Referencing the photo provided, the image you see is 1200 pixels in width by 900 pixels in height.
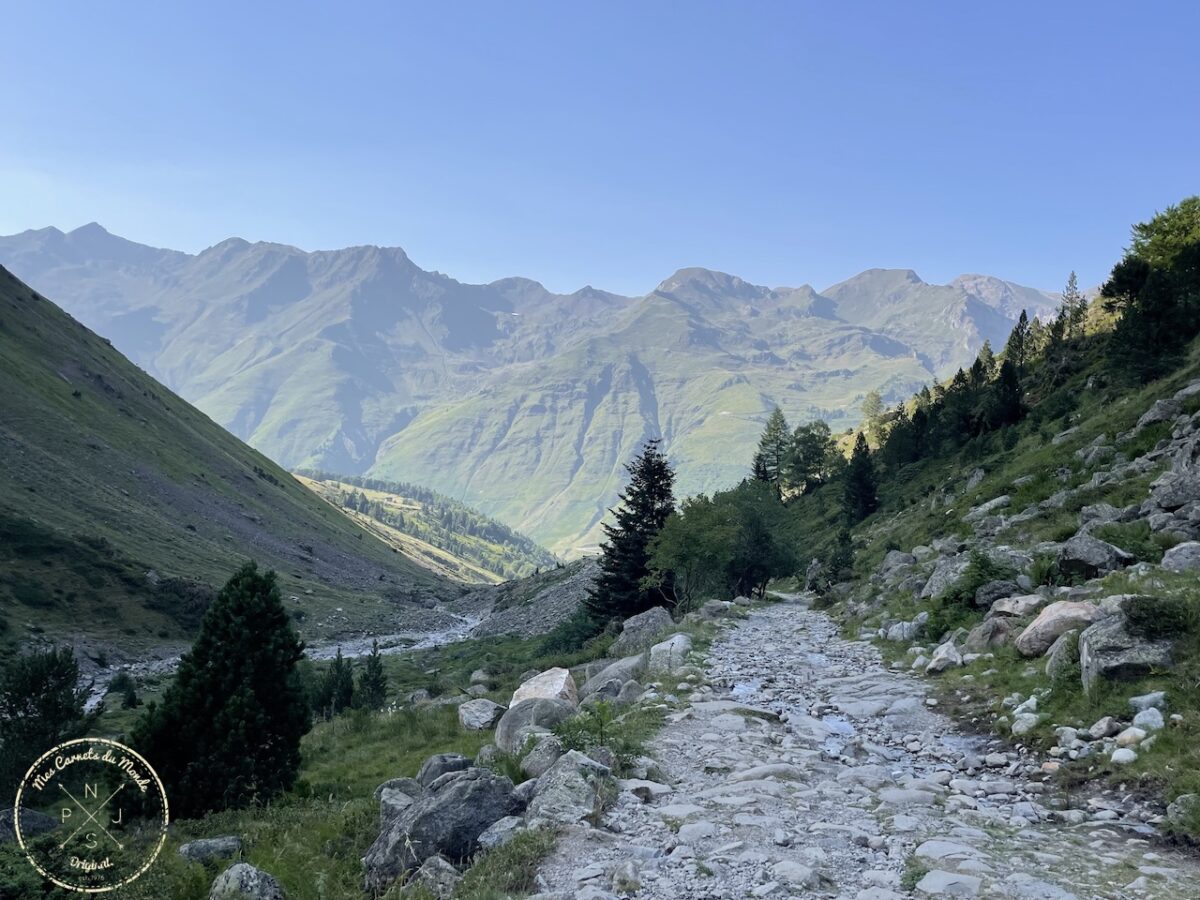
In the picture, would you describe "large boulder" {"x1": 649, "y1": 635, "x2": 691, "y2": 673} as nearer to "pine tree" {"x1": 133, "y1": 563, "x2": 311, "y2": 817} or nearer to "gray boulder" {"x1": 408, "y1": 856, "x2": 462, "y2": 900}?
"pine tree" {"x1": 133, "y1": 563, "x2": 311, "y2": 817}

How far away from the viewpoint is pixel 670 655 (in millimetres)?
20328

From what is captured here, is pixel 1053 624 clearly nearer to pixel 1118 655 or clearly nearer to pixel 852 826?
pixel 1118 655

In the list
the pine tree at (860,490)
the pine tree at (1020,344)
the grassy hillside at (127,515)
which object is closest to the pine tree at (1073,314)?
the pine tree at (1020,344)

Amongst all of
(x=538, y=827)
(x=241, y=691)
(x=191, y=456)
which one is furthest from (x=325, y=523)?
(x=538, y=827)

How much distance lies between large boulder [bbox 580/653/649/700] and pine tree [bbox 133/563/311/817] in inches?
310

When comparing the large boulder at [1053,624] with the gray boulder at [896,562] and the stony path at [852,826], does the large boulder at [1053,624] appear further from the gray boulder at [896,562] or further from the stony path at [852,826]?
the gray boulder at [896,562]

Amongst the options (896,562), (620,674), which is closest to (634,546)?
(896,562)

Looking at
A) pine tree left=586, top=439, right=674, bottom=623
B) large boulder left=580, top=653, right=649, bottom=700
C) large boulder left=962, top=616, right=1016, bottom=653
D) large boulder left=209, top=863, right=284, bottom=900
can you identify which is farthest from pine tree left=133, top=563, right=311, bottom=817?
pine tree left=586, top=439, right=674, bottom=623

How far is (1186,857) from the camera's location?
7.23 meters

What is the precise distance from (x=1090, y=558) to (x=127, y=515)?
12077 centimetres

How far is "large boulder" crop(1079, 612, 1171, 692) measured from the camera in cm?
1088

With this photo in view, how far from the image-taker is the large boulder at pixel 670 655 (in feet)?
63.9

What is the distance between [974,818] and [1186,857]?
219cm

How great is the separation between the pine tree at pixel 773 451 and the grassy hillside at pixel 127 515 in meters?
71.8
